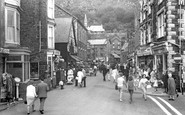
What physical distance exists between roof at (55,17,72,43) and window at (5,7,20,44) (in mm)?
17747

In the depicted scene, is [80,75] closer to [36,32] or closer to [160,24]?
[36,32]

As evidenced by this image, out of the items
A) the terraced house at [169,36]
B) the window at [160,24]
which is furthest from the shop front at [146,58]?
the window at [160,24]

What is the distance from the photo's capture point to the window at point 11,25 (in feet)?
59.1

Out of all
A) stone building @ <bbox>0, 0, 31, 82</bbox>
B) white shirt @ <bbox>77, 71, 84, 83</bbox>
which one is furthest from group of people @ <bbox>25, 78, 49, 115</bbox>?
white shirt @ <bbox>77, 71, 84, 83</bbox>

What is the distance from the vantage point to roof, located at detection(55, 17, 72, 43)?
37406mm

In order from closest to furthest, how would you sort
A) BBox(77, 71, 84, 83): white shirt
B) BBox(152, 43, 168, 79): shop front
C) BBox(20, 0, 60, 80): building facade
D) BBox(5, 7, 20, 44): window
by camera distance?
BBox(5, 7, 20, 44): window < BBox(152, 43, 168, 79): shop front < BBox(77, 71, 84, 83): white shirt < BBox(20, 0, 60, 80): building facade

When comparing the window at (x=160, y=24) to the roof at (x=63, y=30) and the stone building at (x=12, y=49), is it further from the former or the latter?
the roof at (x=63, y=30)

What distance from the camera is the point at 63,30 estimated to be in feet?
125

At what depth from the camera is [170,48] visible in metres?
20.1

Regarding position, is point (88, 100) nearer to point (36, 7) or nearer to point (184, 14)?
point (184, 14)

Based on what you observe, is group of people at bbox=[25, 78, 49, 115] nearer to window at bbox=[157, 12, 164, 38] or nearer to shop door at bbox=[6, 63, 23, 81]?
shop door at bbox=[6, 63, 23, 81]

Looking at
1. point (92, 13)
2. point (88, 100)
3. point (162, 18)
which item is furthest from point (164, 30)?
point (92, 13)

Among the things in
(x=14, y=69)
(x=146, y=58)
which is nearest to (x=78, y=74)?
(x=14, y=69)

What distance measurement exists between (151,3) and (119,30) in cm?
12498
